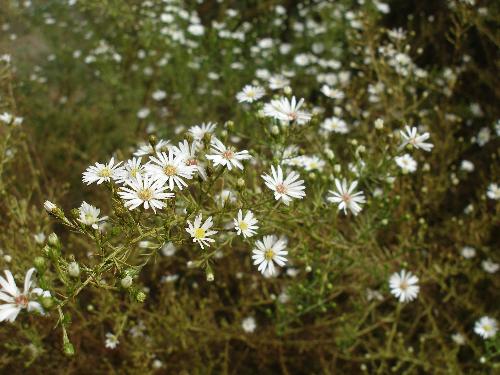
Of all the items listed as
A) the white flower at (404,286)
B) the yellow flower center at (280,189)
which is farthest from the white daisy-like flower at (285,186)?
the white flower at (404,286)

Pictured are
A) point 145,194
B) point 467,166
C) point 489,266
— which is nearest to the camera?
point 145,194

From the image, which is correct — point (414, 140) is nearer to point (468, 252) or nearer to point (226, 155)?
point (226, 155)

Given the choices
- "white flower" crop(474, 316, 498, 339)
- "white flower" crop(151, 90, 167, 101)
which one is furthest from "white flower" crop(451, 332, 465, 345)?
"white flower" crop(151, 90, 167, 101)

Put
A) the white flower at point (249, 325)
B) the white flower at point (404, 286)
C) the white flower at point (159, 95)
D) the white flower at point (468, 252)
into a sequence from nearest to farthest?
the white flower at point (404, 286), the white flower at point (249, 325), the white flower at point (468, 252), the white flower at point (159, 95)

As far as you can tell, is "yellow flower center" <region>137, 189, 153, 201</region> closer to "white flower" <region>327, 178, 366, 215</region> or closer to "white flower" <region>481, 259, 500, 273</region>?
"white flower" <region>327, 178, 366, 215</region>

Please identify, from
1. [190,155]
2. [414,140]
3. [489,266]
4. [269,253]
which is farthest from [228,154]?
[489,266]

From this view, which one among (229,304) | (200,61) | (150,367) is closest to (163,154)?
(150,367)

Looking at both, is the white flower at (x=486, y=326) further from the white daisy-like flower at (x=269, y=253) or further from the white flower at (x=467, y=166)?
the white daisy-like flower at (x=269, y=253)

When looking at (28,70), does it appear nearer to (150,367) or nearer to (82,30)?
(82,30)
